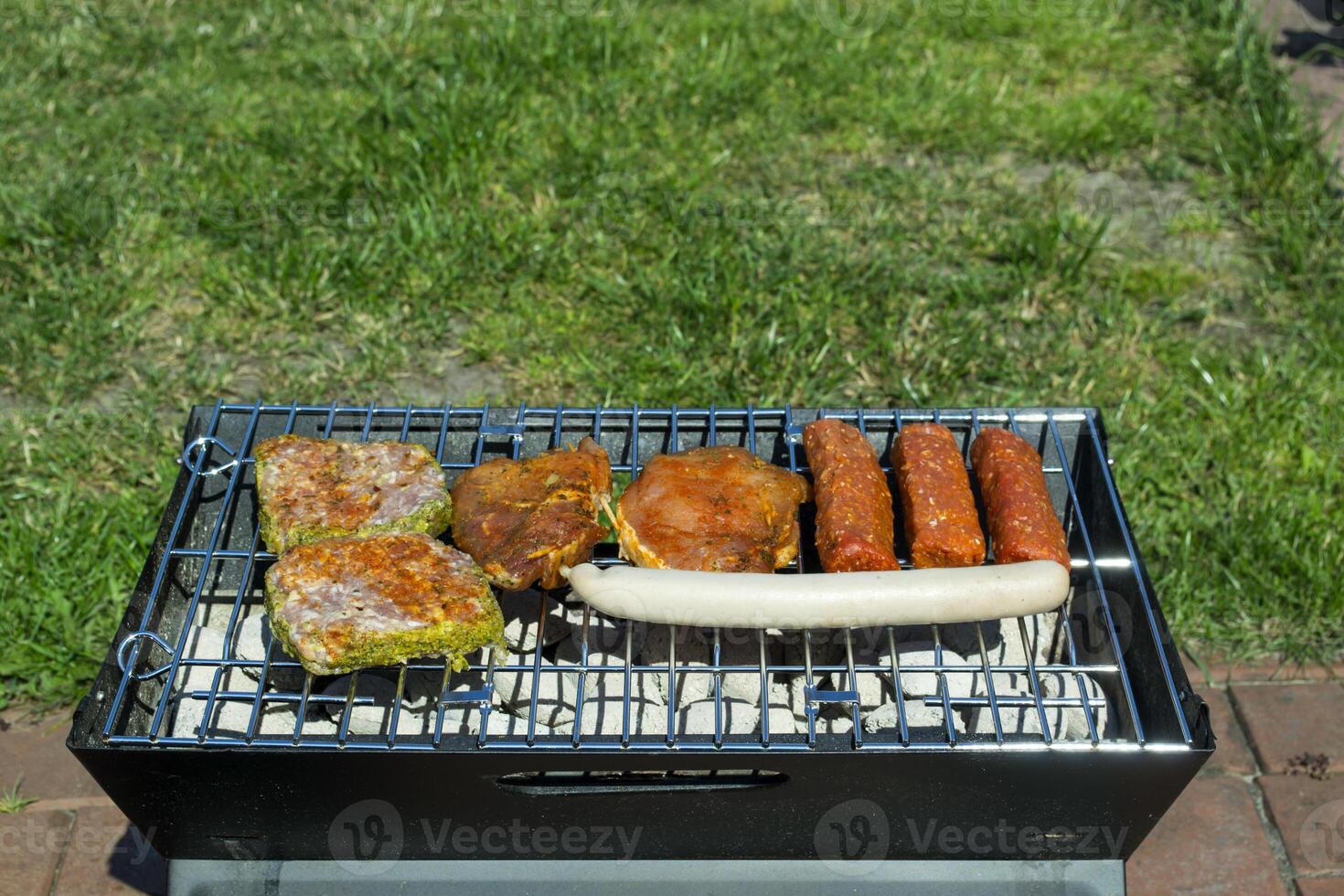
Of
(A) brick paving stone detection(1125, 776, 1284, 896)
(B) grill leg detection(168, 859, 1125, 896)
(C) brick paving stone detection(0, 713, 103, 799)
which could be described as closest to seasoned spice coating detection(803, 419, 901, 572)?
(B) grill leg detection(168, 859, 1125, 896)

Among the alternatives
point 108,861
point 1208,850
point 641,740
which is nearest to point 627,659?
point 641,740

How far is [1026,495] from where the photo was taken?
3.05m

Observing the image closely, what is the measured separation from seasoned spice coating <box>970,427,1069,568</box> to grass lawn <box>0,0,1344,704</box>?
119cm

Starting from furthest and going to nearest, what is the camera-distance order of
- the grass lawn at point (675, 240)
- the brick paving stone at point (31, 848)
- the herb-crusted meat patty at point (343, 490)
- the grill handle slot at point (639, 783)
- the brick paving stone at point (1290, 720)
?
the grass lawn at point (675, 240)
the brick paving stone at point (1290, 720)
the brick paving stone at point (31, 848)
the herb-crusted meat patty at point (343, 490)
the grill handle slot at point (639, 783)

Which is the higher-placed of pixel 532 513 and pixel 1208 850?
pixel 532 513

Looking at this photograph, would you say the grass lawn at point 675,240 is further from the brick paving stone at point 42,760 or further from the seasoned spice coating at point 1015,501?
the seasoned spice coating at point 1015,501

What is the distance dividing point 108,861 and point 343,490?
1.26m

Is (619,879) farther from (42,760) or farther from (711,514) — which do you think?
(42,760)

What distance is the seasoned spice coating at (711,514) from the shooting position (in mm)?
2920

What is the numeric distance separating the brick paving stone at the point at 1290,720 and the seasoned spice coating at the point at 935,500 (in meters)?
1.34

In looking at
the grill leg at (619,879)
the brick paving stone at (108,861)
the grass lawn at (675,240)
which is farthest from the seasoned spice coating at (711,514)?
the brick paving stone at (108,861)

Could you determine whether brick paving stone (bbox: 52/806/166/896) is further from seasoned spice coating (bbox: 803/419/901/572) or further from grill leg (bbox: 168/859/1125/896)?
seasoned spice coating (bbox: 803/419/901/572)

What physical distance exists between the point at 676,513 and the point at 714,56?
416 centimetres

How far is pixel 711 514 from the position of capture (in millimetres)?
3010
